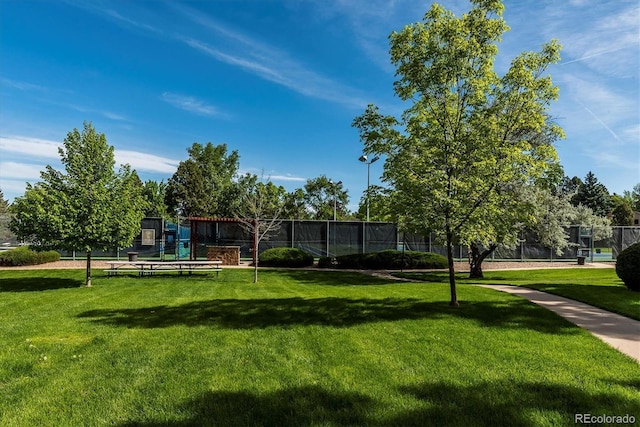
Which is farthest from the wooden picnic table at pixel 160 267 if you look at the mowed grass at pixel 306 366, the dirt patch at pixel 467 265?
the mowed grass at pixel 306 366

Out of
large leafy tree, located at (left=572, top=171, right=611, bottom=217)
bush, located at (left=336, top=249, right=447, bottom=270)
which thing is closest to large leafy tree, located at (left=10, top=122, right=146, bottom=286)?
bush, located at (left=336, top=249, right=447, bottom=270)

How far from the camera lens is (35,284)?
13.3 m

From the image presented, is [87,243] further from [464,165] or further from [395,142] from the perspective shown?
[464,165]

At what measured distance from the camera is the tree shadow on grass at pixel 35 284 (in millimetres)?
12323

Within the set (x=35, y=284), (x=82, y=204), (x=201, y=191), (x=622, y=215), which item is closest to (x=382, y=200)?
(x=82, y=204)

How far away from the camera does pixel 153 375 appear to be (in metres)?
4.62

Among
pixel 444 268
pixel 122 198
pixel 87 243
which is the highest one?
pixel 122 198

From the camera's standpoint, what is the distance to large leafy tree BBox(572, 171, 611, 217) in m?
65.9

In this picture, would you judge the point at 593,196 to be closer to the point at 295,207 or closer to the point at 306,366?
the point at 295,207

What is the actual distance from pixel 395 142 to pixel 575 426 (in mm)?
6479

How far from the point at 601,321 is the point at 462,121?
4662mm

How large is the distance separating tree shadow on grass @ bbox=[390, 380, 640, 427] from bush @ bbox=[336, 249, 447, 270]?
55.7 ft

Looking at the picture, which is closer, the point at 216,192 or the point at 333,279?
the point at 333,279

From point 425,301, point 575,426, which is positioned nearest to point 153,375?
point 575,426
